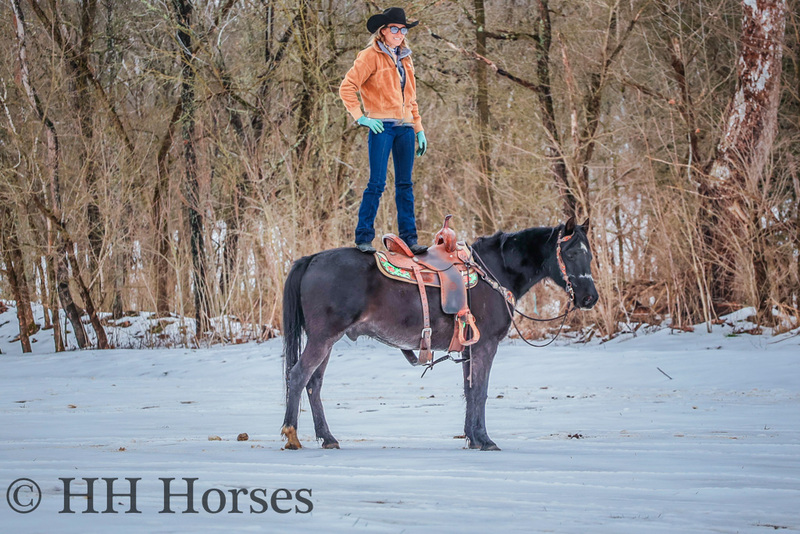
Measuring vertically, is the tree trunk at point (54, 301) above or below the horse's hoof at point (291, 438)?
above

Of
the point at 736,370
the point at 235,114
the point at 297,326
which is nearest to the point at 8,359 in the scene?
the point at 235,114

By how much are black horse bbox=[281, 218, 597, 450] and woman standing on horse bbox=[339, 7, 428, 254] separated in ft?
1.40

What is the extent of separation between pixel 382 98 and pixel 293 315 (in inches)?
63.0

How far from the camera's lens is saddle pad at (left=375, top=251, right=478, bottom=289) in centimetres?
521

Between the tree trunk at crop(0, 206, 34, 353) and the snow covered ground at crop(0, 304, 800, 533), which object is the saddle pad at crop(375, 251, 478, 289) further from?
the tree trunk at crop(0, 206, 34, 353)

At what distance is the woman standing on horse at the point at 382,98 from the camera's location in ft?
18.2

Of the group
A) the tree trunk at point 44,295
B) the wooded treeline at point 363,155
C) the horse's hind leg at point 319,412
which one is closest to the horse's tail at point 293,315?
the horse's hind leg at point 319,412

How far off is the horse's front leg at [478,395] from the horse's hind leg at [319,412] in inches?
33.4

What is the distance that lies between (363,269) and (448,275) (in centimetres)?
56

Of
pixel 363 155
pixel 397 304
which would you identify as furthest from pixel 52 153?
pixel 397 304

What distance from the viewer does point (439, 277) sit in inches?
210

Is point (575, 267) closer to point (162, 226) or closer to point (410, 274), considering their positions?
point (410, 274)

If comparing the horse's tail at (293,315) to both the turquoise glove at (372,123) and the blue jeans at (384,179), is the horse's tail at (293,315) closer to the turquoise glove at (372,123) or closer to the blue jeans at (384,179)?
the blue jeans at (384,179)

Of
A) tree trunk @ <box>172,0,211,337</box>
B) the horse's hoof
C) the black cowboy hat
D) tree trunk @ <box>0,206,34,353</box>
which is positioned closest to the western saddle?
the horse's hoof
